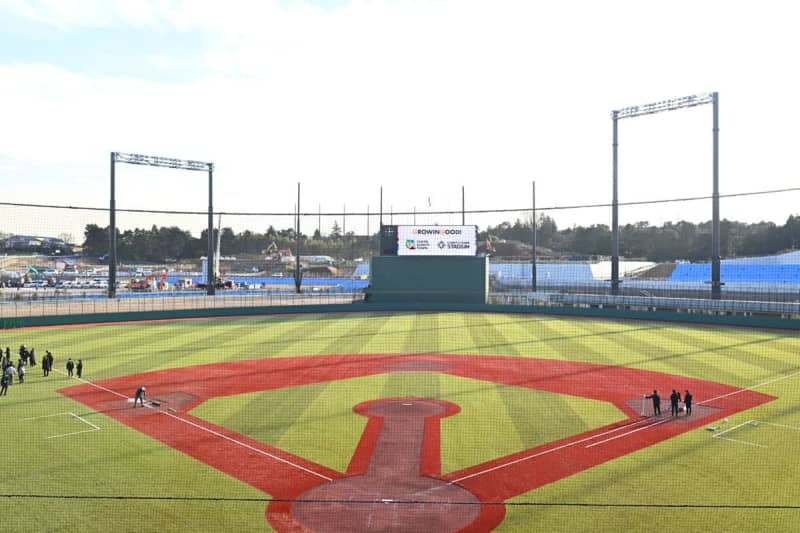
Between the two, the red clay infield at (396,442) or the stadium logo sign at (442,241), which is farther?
the stadium logo sign at (442,241)

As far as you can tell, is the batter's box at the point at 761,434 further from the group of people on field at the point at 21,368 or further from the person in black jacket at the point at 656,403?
the group of people on field at the point at 21,368

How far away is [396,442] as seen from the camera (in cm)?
1462

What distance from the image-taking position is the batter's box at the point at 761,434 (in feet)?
46.7

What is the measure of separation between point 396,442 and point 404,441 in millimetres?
203

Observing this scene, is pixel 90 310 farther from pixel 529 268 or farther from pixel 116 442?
pixel 529 268

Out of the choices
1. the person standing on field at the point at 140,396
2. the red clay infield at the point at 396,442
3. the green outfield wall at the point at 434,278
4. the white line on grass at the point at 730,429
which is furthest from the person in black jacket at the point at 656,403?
the green outfield wall at the point at 434,278

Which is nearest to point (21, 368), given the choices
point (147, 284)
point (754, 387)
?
point (754, 387)

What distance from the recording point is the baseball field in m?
10.5

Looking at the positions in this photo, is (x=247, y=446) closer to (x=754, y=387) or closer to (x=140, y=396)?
(x=140, y=396)

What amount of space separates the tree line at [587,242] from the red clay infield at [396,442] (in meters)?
46.8

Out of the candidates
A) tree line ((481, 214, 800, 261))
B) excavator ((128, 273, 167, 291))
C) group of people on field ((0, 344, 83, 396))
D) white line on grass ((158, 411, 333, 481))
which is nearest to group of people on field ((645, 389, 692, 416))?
white line on grass ((158, 411, 333, 481))

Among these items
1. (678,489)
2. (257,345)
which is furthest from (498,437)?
(257,345)

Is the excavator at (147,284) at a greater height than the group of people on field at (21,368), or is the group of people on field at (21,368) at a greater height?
the excavator at (147,284)

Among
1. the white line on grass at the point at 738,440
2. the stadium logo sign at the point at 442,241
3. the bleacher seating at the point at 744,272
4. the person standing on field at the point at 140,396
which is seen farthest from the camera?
the bleacher seating at the point at 744,272
